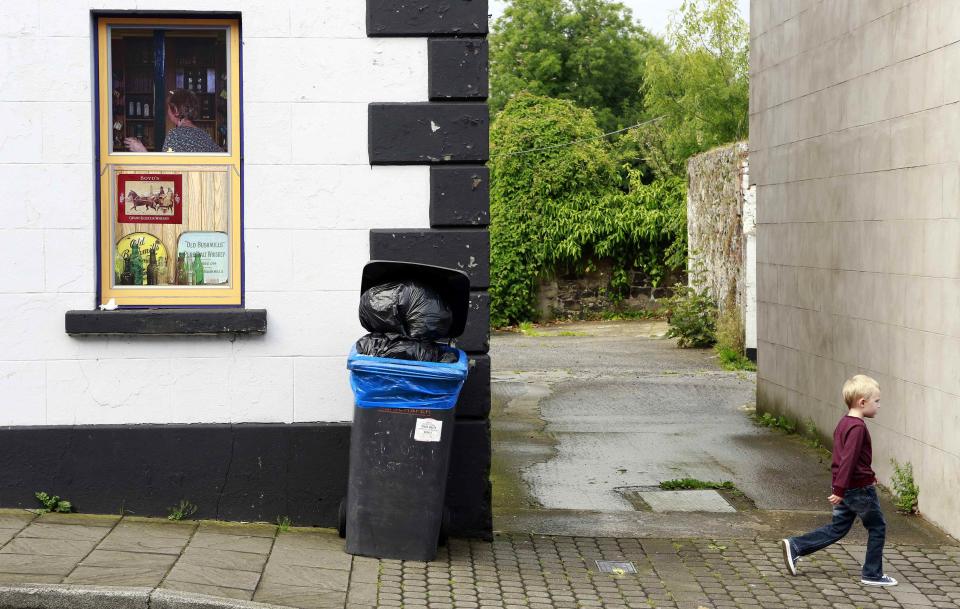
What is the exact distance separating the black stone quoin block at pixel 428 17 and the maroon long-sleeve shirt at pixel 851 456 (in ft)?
9.88

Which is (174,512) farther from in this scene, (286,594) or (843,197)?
(843,197)

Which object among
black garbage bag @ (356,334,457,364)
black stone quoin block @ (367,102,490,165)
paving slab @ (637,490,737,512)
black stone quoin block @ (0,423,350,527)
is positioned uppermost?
black stone quoin block @ (367,102,490,165)

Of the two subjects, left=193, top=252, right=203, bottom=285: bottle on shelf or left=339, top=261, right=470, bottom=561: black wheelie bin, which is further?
left=193, top=252, right=203, bottom=285: bottle on shelf

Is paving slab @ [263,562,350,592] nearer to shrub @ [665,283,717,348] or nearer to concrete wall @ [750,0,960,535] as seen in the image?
concrete wall @ [750,0,960,535]

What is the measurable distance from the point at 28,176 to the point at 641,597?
4157 millimetres

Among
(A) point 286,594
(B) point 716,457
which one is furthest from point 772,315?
(A) point 286,594

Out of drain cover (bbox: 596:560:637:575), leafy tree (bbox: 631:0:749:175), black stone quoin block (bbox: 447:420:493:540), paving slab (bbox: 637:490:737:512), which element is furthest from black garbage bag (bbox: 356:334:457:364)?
leafy tree (bbox: 631:0:749:175)

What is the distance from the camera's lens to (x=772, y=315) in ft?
40.2

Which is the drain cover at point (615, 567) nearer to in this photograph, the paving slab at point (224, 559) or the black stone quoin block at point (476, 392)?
the black stone quoin block at point (476, 392)

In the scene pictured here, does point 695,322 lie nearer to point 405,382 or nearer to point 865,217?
point 865,217

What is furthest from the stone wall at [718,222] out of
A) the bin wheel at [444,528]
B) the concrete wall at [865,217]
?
the bin wheel at [444,528]

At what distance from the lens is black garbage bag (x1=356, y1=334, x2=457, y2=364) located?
6570 mm

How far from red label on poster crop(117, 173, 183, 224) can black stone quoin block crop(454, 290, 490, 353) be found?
1.82 metres

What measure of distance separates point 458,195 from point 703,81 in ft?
82.5
